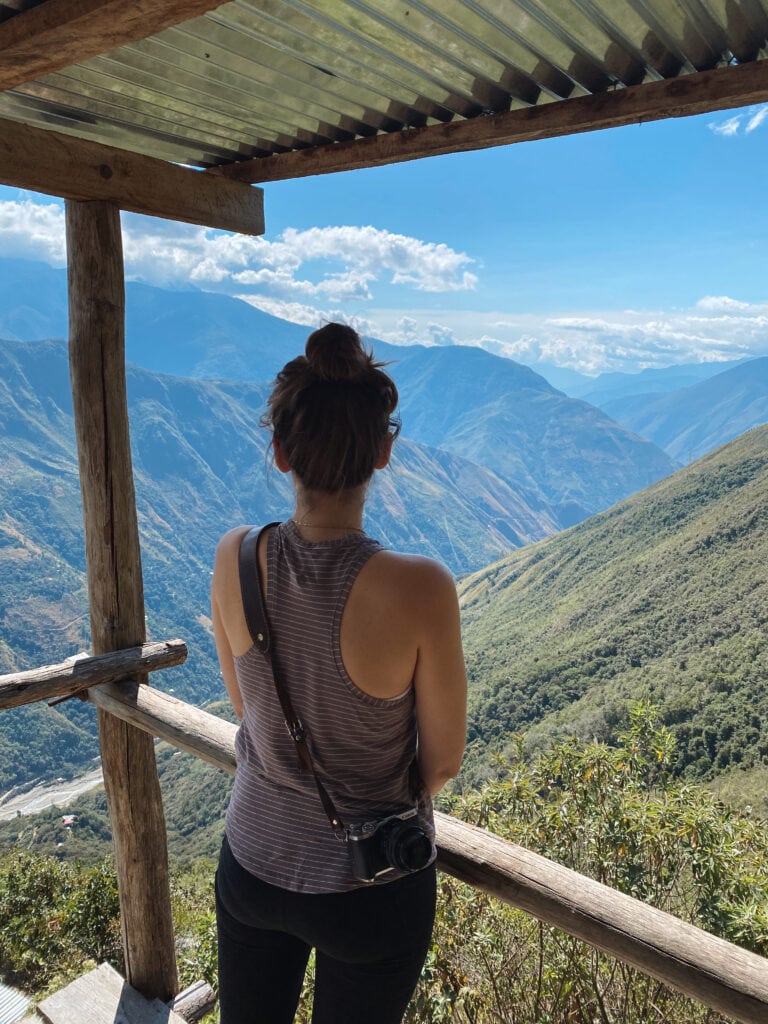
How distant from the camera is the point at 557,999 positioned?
2.44m

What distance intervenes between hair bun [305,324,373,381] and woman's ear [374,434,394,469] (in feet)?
0.32

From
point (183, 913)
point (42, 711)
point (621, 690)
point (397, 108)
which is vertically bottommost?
point (42, 711)

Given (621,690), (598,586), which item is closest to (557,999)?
(621,690)

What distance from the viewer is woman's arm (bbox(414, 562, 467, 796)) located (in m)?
0.93

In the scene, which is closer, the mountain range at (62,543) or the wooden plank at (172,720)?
the wooden plank at (172,720)

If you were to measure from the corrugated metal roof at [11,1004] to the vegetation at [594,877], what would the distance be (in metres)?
0.75

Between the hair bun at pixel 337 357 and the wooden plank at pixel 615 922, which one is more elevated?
the hair bun at pixel 337 357

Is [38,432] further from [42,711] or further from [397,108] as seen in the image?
[397,108]

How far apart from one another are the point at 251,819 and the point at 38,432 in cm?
19650

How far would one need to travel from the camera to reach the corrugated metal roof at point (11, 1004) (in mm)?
3299

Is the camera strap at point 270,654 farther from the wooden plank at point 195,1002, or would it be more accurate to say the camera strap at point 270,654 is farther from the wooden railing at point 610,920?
the wooden plank at point 195,1002

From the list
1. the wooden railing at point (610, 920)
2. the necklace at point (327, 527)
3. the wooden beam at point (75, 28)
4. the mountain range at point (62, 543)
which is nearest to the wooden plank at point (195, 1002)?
the wooden railing at point (610, 920)

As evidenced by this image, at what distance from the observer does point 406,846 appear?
1.03 m

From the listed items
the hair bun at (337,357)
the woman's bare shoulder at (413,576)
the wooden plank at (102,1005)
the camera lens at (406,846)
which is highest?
the hair bun at (337,357)
